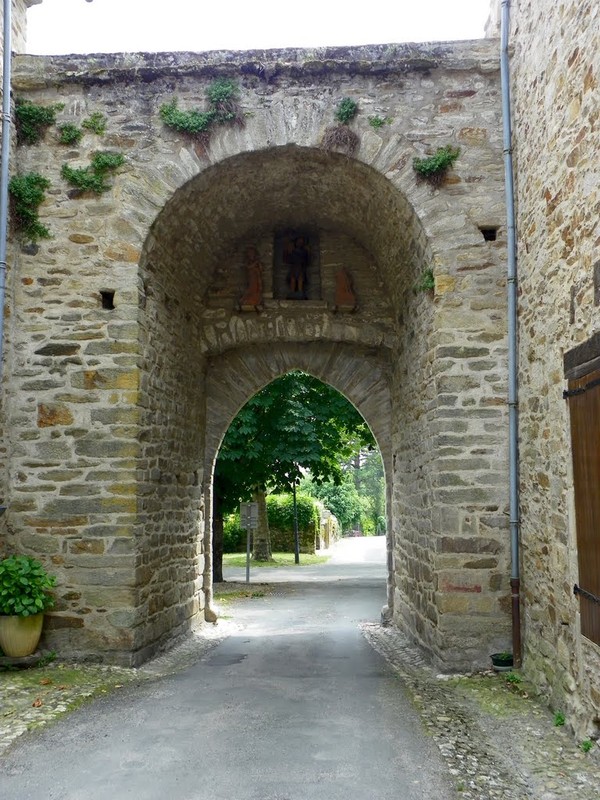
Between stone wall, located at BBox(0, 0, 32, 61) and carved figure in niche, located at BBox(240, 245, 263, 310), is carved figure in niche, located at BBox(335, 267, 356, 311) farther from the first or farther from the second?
stone wall, located at BBox(0, 0, 32, 61)

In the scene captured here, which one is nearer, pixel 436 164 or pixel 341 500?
pixel 436 164

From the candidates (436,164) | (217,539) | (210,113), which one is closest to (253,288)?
(210,113)

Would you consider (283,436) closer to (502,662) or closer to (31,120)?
(31,120)

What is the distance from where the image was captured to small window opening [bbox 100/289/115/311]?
6102 mm

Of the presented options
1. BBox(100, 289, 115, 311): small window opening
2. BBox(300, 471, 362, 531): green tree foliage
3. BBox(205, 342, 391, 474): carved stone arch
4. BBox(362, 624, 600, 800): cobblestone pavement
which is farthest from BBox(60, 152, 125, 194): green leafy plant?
BBox(300, 471, 362, 531): green tree foliage

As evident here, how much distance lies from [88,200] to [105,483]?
2.48 metres

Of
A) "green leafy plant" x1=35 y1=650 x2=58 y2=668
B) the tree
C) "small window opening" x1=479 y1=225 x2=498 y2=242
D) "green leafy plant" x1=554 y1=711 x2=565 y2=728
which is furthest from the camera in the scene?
the tree

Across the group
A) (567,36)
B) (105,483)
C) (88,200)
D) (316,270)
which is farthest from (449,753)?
(316,270)

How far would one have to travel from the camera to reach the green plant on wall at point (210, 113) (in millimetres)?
6199

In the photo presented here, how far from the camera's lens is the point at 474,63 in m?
6.16

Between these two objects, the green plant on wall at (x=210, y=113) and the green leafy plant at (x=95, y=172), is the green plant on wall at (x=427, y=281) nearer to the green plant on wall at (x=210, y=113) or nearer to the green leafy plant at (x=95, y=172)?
the green plant on wall at (x=210, y=113)

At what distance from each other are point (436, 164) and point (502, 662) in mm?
4143

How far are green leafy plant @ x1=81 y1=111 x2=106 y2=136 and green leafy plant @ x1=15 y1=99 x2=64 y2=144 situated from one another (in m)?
0.29

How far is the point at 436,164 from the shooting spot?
6086 mm
